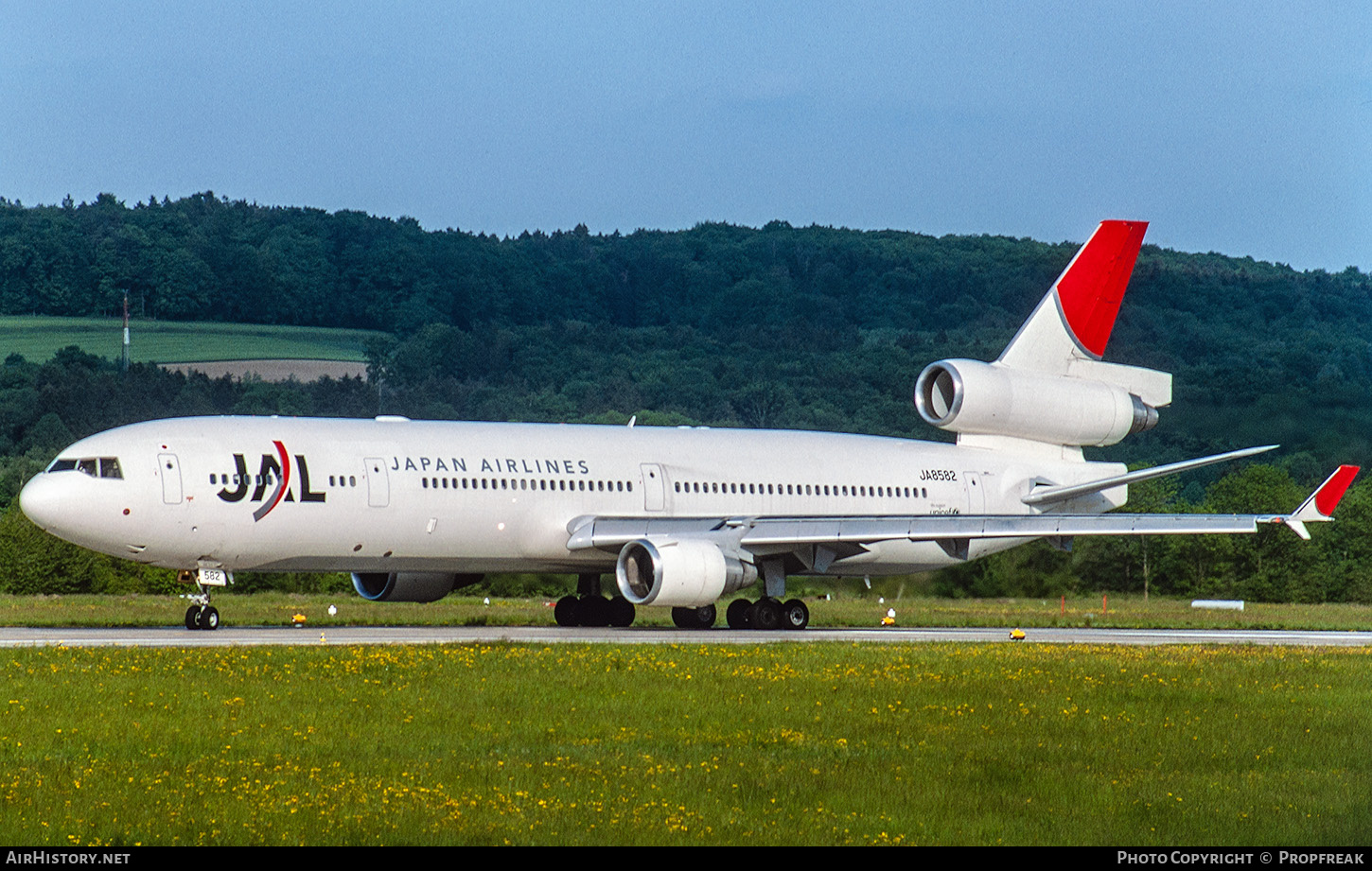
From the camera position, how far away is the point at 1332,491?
32.5 metres

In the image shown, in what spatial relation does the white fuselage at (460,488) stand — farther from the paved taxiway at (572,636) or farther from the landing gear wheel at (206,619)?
the paved taxiway at (572,636)

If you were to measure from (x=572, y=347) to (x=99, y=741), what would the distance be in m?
109

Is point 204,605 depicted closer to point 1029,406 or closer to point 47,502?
point 47,502

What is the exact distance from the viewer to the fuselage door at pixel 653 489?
119 ft

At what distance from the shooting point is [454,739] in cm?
1698

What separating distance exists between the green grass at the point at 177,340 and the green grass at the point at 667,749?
97352 mm

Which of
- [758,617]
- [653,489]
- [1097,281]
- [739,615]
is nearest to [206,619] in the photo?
[653,489]

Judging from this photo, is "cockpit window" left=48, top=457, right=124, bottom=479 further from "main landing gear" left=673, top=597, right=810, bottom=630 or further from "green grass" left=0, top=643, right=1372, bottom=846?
"main landing gear" left=673, top=597, right=810, bottom=630

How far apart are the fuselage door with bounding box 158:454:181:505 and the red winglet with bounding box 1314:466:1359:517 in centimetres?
2068

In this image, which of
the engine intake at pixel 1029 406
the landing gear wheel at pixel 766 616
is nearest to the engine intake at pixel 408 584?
the landing gear wheel at pixel 766 616

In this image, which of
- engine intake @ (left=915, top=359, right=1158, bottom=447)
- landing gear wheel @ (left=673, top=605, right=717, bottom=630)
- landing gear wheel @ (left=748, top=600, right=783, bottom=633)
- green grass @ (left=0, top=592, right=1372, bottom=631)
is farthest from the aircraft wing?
engine intake @ (left=915, top=359, right=1158, bottom=447)

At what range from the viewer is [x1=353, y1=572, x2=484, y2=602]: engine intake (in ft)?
118

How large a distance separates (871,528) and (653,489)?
4948 millimetres
